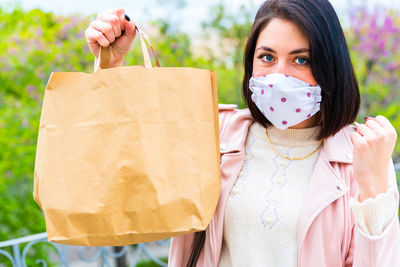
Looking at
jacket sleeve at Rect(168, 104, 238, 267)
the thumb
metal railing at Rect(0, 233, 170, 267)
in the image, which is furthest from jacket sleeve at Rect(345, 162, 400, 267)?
metal railing at Rect(0, 233, 170, 267)

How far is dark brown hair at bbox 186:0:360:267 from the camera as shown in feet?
4.38

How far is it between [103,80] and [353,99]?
87cm

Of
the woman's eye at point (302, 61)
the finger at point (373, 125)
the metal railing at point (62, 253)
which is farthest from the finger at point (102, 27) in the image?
the metal railing at point (62, 253)

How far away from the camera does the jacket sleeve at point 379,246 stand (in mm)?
1191

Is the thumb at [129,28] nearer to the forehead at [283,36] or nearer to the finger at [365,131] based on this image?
the forehead at [283,36]

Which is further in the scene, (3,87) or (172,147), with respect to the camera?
(3,87)

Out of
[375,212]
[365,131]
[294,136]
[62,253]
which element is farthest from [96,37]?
[62,253]

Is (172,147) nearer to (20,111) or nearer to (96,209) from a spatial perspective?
(96,209)

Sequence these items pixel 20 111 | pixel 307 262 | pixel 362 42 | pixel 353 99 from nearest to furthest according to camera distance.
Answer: pixel 307 262
pixel 353 99
pixel 20 111
pixel 362 42

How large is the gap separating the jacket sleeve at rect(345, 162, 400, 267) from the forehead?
53 cm

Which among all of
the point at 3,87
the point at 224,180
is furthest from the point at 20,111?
the point at 224,180

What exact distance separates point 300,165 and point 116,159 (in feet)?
2.24

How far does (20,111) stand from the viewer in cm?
342

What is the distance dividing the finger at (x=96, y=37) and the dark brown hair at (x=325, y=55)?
52 cm
